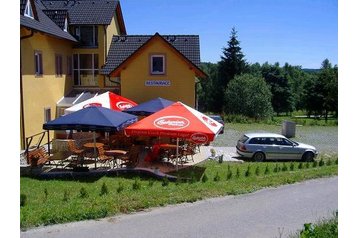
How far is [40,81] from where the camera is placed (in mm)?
21625

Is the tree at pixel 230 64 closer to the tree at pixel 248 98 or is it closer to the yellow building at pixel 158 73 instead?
the tree at pixel 248 98

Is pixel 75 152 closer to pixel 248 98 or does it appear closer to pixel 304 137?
pixel 304 137

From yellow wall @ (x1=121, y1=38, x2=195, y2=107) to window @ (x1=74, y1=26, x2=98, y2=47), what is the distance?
15.7 ft

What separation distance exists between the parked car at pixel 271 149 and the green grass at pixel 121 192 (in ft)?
13.9

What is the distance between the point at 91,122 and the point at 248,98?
1383 inches

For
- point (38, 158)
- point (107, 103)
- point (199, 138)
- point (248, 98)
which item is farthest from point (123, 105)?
point (248, 98)

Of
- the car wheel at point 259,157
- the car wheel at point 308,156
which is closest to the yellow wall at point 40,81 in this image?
the car wheel at point 259,157

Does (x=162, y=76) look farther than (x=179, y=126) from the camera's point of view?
Yes

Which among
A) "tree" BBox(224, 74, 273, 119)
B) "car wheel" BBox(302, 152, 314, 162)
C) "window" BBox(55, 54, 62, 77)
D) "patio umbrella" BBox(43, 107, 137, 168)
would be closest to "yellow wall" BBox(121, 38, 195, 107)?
"window" BBox(55, 54, 62, 77)

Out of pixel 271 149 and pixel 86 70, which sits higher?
pixel 86 70

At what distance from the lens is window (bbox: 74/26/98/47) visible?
91.6 feet
